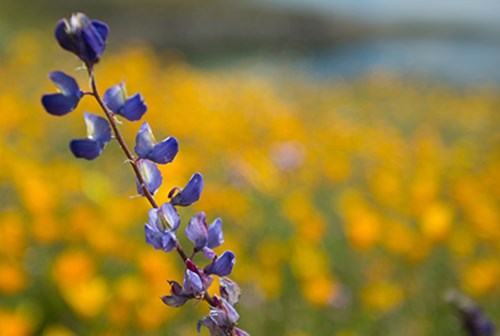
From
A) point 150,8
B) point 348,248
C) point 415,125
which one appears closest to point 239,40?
point 150,8

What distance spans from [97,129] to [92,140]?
0.6 inches

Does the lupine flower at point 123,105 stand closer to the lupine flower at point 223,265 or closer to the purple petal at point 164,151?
the purple petal at point 164,151

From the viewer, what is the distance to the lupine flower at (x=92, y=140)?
0.64 meters

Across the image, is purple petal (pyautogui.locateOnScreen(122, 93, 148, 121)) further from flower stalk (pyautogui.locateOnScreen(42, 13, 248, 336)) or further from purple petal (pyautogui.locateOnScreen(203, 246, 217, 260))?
purple petal (pyautogui.locateOnScreen(203, 246, 217, 260))

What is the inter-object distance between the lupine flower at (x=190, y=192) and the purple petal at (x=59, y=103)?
0.43 feet

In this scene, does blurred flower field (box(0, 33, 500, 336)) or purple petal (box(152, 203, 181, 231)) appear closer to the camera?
purple petal (box(152, 203, 181, 231))

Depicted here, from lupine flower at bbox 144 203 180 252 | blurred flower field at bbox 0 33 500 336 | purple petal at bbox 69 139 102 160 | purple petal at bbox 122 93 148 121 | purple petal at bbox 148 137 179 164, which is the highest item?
purple petal at bbox 122 93 148 121

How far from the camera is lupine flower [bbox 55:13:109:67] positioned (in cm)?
62

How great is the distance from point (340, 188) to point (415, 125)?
270 centimetres

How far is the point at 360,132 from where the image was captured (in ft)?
14.4

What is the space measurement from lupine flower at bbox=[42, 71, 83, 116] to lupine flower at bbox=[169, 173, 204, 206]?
0.13m

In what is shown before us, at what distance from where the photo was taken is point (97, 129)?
0.67 metres

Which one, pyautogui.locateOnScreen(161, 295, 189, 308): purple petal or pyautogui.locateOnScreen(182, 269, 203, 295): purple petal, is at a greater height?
pyautogui.locateOnScreen(182, 269, 203, 295): purple petal

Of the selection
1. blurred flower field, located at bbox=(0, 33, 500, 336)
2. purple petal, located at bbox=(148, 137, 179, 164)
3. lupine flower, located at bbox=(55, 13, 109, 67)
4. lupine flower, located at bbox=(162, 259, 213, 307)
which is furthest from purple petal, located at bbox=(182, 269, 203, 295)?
blurred flower field, located at bbox=(0, 33, 500, 336)
